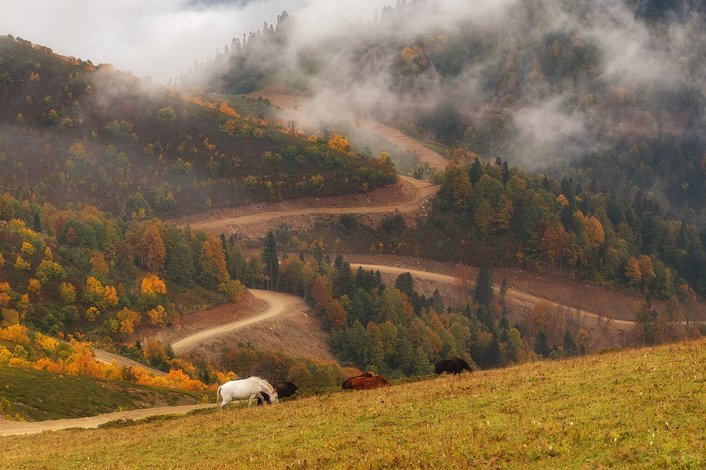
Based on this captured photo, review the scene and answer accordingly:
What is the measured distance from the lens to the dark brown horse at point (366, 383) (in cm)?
4688

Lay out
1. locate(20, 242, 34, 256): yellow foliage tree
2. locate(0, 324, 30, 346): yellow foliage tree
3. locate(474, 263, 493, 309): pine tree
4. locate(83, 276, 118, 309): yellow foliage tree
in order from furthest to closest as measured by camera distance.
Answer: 1. locate(474, 263, 493, 309): pine tree
2. locate(20, 242, 34, 256): yellow foliage tree
3. locate(83, 276, 118, 309): yellow foliage tree
4. locate(0, 324, 30, 346): yellow foliage tree

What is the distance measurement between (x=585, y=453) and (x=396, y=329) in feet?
402

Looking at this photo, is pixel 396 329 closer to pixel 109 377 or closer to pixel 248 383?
pixel 109 377

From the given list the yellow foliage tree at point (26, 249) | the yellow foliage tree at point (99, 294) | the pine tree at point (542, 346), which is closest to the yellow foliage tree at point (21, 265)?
the yellow foliage tree at point (26, 249)

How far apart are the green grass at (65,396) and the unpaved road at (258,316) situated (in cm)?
5242

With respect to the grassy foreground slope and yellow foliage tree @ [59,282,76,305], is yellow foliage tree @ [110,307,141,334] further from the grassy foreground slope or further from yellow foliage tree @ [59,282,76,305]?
the grassy foreground slope

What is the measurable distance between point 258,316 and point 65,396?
3490 inches

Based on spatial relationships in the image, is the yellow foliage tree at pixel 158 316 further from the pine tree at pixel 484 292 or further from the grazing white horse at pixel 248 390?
the grazing white horse at pixel 248 390

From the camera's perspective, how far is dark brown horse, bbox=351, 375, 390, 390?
46.9 meters

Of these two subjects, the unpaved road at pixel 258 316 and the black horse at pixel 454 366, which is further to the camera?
the unpaved road at pixel 258 316

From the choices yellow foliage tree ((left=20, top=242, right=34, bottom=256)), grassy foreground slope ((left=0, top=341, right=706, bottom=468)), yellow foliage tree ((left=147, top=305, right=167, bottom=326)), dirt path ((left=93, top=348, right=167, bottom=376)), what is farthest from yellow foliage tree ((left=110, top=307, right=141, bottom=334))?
grassy foreground slope ((left=0, top=341, right=706, bottom=468))

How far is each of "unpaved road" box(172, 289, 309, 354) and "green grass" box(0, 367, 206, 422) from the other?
52.4m

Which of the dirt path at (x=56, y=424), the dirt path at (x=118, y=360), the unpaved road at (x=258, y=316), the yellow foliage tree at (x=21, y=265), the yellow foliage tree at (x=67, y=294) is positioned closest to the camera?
the dirt path at (x=56, y=424)

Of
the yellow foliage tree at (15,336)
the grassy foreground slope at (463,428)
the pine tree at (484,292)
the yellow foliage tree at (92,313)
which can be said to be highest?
the grassy foreground slope at (463,428)
